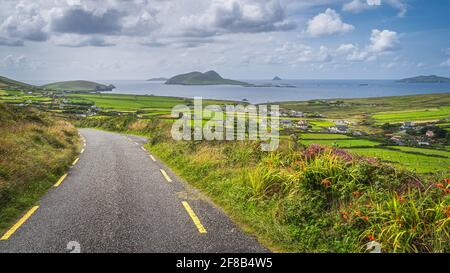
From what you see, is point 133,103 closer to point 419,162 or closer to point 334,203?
point 419,162

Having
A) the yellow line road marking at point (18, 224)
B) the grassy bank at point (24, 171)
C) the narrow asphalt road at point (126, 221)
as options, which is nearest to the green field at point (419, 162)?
the narrow asphalt road at point (126, 221)

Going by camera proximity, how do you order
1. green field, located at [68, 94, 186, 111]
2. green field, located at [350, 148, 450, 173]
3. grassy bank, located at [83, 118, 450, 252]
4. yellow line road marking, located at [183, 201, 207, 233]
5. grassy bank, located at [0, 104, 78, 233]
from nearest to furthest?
grassy bank, located at [83, 118, 450, 252], yellow line road marking, located at [183, 201, 207, 233], grassy bank, located at [0, 104, 78, 233], green field, located at [350, 148, 450, 173], green field, located at [68, 94, 186, 111]

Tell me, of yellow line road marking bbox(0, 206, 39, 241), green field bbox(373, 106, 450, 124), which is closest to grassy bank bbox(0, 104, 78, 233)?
yellow line road marking bbox(0, 206, 39, 241)

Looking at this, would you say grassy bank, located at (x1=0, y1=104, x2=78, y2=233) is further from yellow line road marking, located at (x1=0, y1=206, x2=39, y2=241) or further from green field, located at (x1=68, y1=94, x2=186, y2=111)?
green field, located at (x1=68, y1=94, x2=186, y2=111)

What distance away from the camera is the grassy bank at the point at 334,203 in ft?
19.9

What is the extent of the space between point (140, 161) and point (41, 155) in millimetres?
4665

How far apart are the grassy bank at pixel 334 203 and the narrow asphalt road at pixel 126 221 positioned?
736mm

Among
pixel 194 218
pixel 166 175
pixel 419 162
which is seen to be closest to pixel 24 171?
pixel 166 175

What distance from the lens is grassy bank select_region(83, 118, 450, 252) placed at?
6.06 meters

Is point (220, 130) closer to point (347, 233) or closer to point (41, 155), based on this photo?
point (41, 155)

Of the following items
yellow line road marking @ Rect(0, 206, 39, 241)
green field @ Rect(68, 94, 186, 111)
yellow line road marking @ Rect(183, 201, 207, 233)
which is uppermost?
green field @ Rect(68, 94, 186, 111)

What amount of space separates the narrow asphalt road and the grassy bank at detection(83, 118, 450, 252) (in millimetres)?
736

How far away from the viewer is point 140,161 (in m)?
17.4

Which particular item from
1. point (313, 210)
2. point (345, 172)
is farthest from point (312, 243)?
point (345, 172)
